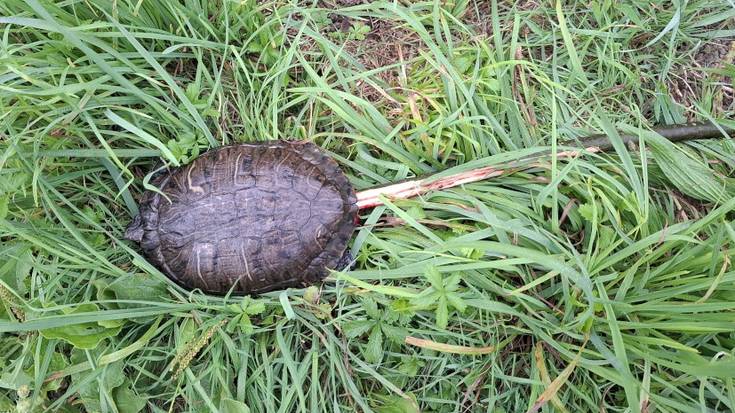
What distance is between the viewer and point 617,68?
2.63 m

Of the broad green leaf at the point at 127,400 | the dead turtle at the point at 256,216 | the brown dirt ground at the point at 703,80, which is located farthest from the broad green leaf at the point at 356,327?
the brown dirt ground at the point at 703,80

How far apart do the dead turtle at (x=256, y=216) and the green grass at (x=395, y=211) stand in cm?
9

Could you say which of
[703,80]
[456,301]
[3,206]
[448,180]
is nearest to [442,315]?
[456,301]

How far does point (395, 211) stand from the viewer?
7.57ft

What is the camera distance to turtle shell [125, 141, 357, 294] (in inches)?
91.6

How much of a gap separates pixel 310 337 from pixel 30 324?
116 cm

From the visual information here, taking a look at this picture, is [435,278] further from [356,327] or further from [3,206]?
[3,206]

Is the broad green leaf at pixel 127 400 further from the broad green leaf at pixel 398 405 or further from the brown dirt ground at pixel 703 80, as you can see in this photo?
the brown dirt ground at pixel 703 80

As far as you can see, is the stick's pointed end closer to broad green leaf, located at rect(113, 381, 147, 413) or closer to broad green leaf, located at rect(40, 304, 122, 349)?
broad green leaf, located at rect(40, 304, 122, 349)

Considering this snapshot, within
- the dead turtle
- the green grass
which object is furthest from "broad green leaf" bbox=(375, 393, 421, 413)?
the dead turtle

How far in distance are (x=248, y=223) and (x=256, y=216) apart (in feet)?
0.16

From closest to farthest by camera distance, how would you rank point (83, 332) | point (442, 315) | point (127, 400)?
point (442, 315), point (83, 332), point (127, 400)

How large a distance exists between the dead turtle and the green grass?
9cm

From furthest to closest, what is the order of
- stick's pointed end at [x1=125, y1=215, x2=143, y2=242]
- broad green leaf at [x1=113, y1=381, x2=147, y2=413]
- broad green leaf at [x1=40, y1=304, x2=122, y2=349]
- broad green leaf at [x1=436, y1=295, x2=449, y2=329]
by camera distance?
1. stick's pointed end at [x1=125, y1=215, x2=143, y2=242]
2. broad green leaf at [x1=113, y1=381, x2=147, y2=413]
3. broad green leaf at [x1=40, y1=304, x2=122, y2=349]
4. broad green leaf at [x1=436, y1=295, x2=449, y2=329]
